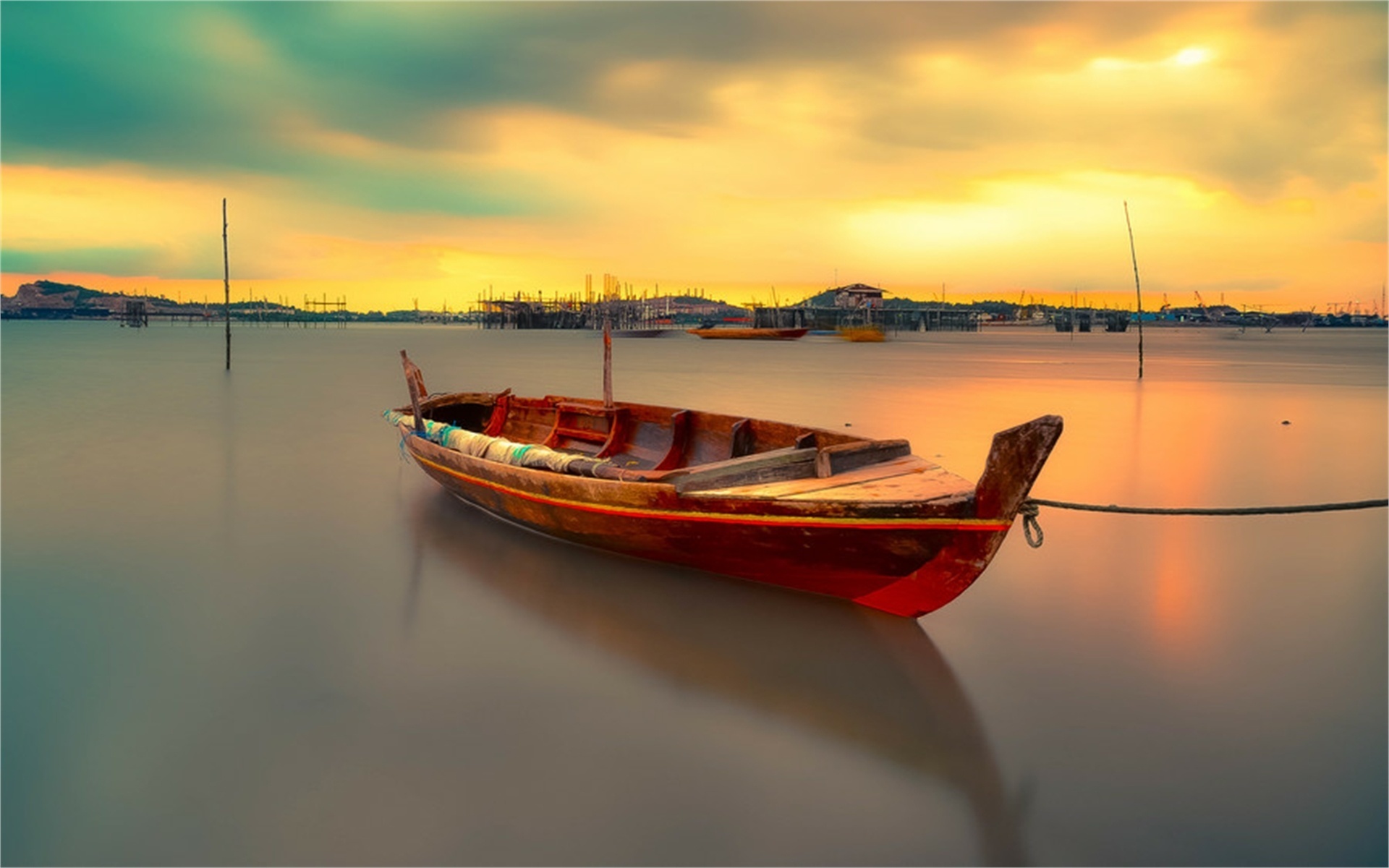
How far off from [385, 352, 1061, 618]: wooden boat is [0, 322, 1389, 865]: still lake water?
1.30 feet

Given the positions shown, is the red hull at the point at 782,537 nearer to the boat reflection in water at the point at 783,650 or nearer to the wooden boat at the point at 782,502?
the wooden boat at the point at 782,502

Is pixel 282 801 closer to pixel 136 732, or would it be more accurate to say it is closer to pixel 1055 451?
pixel 136 732

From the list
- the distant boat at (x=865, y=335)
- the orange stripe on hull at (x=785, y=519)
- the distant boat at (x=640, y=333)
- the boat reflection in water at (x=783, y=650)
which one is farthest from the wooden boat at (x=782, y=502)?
the distant boat at (x=640, y=333)

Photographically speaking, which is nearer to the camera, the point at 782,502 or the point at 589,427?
the point at 782,502

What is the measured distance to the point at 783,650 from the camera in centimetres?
565

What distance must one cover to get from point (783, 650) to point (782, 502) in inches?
39.7

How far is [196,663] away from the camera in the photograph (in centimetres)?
562

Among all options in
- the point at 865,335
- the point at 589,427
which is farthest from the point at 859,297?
the point at 589,427

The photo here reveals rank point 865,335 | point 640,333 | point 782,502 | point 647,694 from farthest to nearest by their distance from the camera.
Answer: point 640,333 → point 865,335 → point 782,502 → point 647,694

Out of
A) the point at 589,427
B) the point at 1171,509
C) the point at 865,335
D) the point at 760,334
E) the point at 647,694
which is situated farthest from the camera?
the point at 865,335

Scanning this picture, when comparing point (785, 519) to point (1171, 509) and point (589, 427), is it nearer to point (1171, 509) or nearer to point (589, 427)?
point (1171, 509)

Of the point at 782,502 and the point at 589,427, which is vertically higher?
the point at 589,427

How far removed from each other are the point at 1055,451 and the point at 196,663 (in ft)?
42.7

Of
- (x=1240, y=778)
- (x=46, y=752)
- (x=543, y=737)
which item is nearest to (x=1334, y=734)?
(x=1240, y=778)
